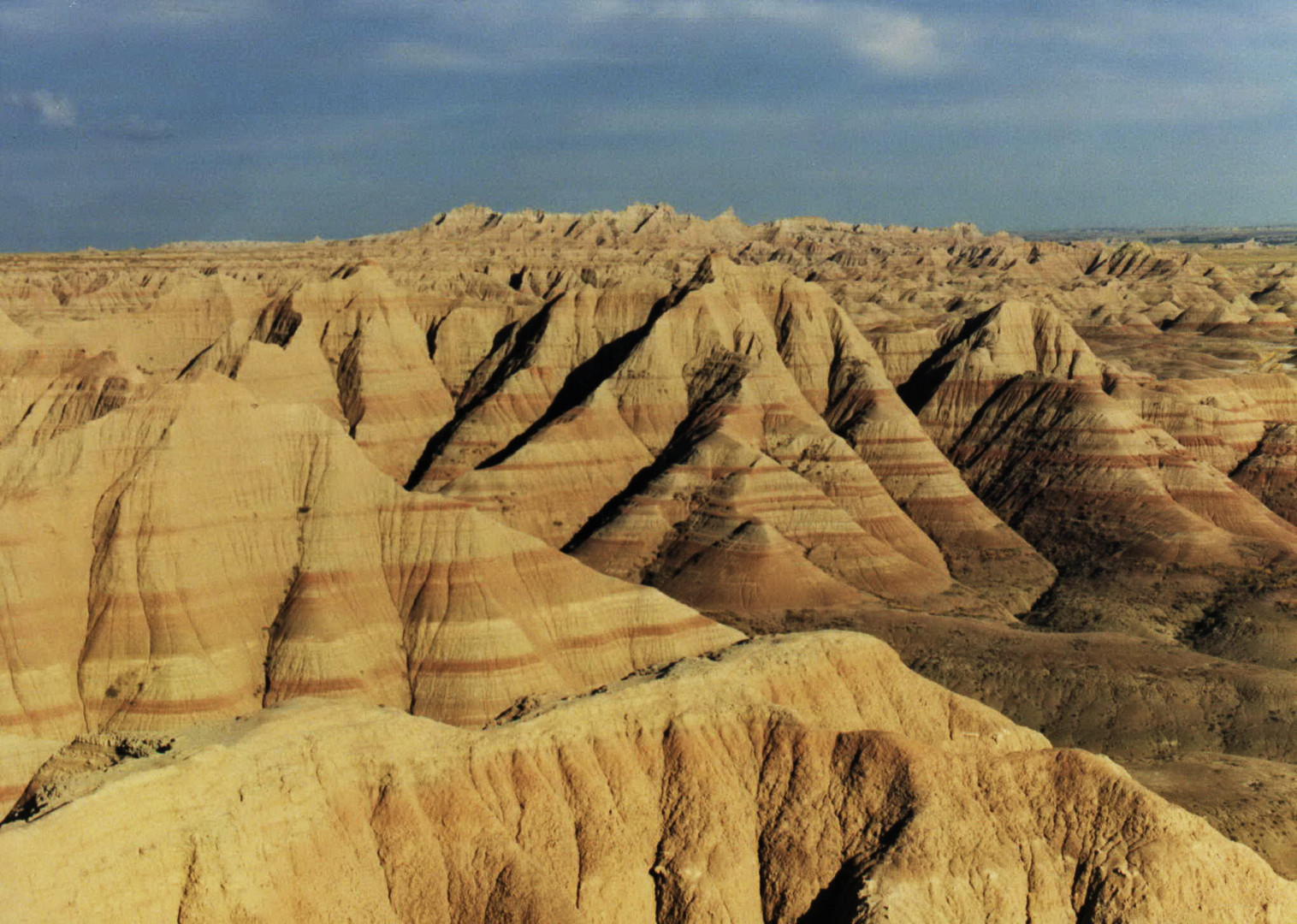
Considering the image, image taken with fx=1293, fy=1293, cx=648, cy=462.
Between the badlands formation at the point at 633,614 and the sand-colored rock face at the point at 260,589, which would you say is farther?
the sand-colored rock face at the point at 260,589

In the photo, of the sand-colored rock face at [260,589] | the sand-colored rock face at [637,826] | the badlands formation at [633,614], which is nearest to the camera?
the sand-colored rock face at [637,826]

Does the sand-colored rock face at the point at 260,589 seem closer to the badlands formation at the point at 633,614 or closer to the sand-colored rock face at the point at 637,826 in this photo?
the badlands formation at the point at 633,614

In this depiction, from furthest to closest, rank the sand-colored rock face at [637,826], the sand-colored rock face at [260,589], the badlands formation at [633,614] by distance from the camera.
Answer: the sand-colored rock face at [260,589], the badlands formation at [633,614], the sand-colored rock face at [637,826]

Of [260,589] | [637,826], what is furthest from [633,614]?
[637,826]

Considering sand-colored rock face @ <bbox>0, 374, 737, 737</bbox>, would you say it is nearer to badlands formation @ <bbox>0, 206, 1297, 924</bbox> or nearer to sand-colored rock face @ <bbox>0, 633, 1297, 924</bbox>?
badlands formation @ <bbox>0, 206, 1297, 924</bbox>

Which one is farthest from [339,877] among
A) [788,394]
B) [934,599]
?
[788,394]

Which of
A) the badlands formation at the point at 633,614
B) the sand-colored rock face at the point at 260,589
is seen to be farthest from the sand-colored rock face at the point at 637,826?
the sand-colored rock face at the point at 260,589

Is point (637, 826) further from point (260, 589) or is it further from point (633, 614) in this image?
point (260, 589)
